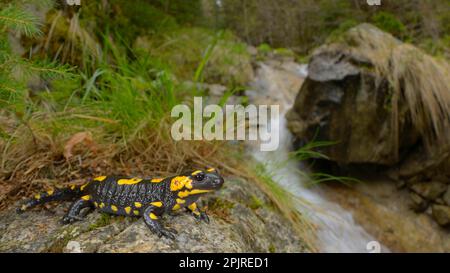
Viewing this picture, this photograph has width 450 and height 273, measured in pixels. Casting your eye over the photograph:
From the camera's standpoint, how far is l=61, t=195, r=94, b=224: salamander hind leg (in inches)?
82.8

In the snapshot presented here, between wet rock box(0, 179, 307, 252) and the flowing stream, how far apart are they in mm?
1142

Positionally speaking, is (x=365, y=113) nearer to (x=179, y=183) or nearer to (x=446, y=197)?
(x=446, y=197)

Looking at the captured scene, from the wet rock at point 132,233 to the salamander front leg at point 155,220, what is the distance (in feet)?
0.10

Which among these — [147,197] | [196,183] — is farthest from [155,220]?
[196,183]

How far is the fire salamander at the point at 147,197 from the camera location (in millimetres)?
2033

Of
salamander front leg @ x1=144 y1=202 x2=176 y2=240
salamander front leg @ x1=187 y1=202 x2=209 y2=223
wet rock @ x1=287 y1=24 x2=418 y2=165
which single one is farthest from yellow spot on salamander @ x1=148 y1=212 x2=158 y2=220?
wet rock @ x1=287 y1=24 x2=418 y2=165

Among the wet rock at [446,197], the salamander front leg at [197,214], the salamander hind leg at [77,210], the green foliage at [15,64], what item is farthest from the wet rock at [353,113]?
the green foliage at [15,64]

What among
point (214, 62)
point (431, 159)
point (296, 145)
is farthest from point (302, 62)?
point (431, 159)

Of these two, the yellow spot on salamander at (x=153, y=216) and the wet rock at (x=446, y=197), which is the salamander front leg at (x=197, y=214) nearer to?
the yellow spot on salamander at (x=153, y=216)

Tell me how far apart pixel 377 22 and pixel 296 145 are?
127 inches

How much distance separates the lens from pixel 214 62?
23.6 ft

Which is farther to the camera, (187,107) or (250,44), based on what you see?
(250,44)
